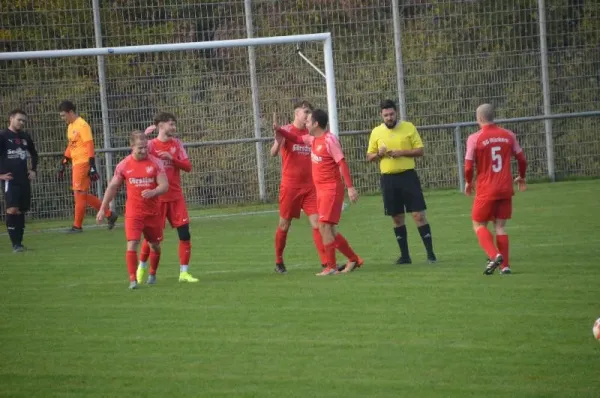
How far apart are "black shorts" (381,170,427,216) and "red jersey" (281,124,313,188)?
0.98m

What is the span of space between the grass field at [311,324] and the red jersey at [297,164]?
1089 millimetres

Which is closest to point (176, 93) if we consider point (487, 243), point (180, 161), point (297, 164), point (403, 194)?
point (297, 164)

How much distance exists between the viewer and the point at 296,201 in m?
13.8

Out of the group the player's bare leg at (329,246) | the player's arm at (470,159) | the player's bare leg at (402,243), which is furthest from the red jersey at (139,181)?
the player's arm at (470,159)

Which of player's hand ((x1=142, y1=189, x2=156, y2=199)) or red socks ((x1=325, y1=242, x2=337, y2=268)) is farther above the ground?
player's hand ((x1=142, y1=189, x2=156, y2=199))

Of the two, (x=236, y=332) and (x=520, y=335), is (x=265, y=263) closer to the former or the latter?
(x=236, y=332)

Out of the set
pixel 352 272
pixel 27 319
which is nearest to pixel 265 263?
pixel 352 272

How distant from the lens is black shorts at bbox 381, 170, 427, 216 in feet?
45.1

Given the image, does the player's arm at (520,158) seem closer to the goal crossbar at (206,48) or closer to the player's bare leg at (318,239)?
the player's bare leg at (318,239)

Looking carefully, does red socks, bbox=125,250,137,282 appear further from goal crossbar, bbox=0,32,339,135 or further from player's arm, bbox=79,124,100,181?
goal crossbar, bbox=0,32,339,135

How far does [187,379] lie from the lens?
26.1 feet

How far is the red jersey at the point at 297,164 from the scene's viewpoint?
13867 mm

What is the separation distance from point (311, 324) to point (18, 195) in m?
9.26

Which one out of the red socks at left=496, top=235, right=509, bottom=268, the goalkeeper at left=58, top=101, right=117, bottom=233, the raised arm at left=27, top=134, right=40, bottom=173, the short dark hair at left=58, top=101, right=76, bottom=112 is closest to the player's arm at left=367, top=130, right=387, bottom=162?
the red socks at left=496, top=235, right=509, bottom=268
